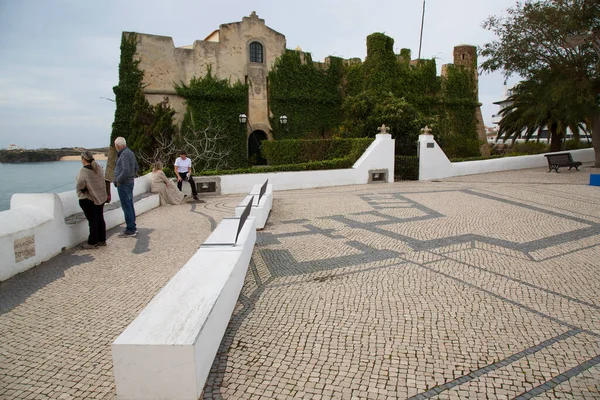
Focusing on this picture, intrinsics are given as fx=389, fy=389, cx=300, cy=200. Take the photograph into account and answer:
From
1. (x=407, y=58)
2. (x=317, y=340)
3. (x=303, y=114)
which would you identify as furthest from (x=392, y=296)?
(x=407, y=58)

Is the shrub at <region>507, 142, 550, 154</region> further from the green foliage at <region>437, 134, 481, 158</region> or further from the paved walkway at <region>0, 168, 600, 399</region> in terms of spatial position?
the paved walkway at <region>0, 168, 600, 399</region>

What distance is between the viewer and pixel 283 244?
6.06 meters

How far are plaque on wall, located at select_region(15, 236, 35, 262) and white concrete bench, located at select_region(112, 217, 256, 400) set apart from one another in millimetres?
2727

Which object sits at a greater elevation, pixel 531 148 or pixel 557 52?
pixel 557 52

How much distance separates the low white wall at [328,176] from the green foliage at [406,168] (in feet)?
1.99

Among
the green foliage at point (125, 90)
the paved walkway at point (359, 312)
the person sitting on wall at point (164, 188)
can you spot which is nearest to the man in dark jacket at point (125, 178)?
the paved walkway at point (359, 312)

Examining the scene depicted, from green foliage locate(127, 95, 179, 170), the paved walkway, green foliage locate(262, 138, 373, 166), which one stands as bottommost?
the paved walkway

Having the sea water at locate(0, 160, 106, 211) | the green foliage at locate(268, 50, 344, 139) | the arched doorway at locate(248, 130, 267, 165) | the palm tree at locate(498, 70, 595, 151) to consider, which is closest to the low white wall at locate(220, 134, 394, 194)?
the sea water at locate(0, 160, 106, 211)

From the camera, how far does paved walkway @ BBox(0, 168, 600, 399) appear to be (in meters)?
2.59

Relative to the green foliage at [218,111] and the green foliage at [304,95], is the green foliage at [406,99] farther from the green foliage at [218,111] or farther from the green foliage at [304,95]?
the green foliage at [218,111]

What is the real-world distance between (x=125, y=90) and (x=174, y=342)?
1873cm

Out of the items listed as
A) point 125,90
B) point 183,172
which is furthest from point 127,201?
point 125,90

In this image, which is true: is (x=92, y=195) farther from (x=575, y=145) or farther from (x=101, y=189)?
(x=575, y=145)

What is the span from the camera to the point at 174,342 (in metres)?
2.32
